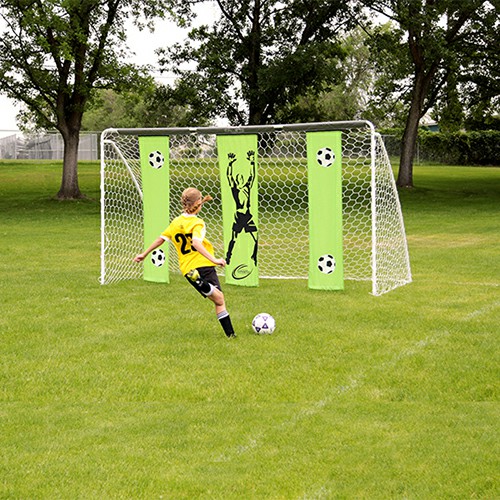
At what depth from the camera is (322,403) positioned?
6969mm

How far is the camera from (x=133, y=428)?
6.33 m

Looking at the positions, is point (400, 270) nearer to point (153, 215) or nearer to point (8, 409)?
point (153, 215)

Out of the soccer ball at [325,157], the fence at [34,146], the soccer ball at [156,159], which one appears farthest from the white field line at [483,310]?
the fence at [34,146]

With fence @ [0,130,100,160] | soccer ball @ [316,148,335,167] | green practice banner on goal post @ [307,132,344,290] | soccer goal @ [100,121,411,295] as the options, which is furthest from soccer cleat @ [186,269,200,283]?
fence @ [0,130,100,160]

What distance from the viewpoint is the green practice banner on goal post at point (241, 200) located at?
12.7 meters

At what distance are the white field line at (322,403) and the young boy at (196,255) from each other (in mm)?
2019

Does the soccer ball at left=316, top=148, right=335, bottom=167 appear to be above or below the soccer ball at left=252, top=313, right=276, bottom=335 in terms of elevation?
above

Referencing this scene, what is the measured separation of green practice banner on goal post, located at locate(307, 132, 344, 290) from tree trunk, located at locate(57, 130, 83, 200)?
61.6ft

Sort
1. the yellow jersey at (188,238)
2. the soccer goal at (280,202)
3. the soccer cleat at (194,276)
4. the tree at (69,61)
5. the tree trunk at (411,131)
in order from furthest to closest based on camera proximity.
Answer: the tree trunk at (411,131), the tree at (69,61), the soccer goal at (280,202), the yellow jersey at (188,238), the soccer cleat at (194,276)

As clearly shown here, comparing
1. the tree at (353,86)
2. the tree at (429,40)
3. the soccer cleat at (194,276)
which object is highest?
the tree at (353,86)

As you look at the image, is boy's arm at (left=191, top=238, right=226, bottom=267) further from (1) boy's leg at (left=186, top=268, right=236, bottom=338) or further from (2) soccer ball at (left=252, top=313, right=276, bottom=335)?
(2) soccer ball at (left=252, top=313, right=276, bottom=335)

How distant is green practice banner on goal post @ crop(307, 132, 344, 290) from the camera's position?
39.7 ft

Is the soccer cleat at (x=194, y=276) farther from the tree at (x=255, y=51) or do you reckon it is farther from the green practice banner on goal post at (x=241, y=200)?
the tree at (x=255, y=51)

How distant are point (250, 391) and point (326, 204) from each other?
5.35 meters
